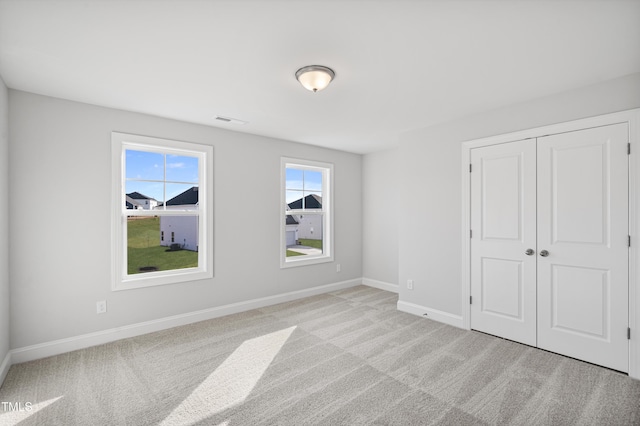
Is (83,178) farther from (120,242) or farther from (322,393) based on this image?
(322,393)

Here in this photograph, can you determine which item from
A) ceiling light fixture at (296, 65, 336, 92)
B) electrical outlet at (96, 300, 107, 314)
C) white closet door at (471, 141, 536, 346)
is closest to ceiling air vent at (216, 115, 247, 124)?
ceiling light fixture at (296, 65, 336, 92)

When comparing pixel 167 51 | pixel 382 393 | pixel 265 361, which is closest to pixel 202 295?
pixel 265 361

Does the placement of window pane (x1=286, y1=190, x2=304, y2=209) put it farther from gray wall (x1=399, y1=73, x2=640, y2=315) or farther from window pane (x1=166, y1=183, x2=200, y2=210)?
gray wall (x1=399, y1=73, x2=640, y2=315)

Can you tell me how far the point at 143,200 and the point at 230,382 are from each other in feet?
7.94

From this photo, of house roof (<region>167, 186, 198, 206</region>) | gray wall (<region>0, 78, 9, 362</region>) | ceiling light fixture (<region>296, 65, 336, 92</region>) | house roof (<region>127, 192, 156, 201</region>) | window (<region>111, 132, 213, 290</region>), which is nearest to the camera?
ceiling light fixture (<region>296, 65, 336, 92</region>)

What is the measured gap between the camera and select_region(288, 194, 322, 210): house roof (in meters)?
5.11

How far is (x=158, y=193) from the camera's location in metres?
3.67

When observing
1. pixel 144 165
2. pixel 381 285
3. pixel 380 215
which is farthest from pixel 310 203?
pixel 144 165

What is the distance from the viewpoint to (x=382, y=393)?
7.54 ft

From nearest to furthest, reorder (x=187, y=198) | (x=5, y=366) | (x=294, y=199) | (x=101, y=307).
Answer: (x=5, y=366), (x=101, y=307), (x=187, y=198), (x=294, y=199)

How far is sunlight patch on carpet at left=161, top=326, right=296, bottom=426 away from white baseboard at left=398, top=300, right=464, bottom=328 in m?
1.80

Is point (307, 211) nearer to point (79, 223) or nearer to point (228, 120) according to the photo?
point (228, 120)

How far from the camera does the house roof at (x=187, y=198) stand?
12.7ft

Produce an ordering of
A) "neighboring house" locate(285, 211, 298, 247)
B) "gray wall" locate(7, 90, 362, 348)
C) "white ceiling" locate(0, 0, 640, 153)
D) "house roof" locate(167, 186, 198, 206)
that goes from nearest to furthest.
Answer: "white ceiling" locate(0, 0, 640, 153)
"gray wall" locate(7, 90, 362, 348)
"house roof" locate(167, 186, 198, 206)
"neighboring house" locate(285, 211, 298, 247)
